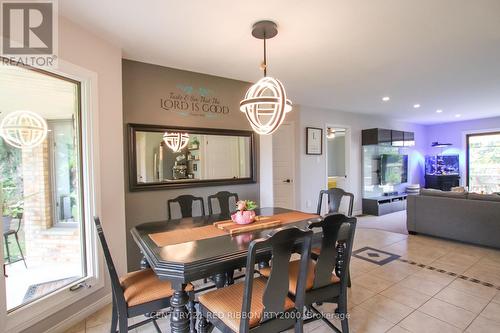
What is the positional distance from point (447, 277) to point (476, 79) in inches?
Answer: 116

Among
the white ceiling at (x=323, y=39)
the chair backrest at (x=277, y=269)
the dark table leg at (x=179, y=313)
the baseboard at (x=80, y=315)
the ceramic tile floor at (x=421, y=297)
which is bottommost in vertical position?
the ceramic tile floor at (x=421, y=297)

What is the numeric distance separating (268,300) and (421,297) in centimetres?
198

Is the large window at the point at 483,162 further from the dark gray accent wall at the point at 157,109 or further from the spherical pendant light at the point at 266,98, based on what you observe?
the spherical pendant light at the point at 266,98

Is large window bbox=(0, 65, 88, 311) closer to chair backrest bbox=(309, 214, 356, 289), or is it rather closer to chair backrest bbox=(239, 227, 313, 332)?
chair backrest bbox=(239, 227, 313, 332)

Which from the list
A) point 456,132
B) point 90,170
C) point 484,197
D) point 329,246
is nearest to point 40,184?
point 90,170

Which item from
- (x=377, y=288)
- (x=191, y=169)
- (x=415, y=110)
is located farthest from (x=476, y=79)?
(x=191, y=169)

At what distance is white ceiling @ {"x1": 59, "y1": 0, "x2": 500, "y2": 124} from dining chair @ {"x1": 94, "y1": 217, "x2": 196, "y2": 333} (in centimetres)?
171

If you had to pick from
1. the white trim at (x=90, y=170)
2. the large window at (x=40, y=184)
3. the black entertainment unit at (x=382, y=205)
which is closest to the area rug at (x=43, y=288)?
the large window at (x=40, y=184)

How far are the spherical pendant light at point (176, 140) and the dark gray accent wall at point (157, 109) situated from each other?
5.7 inches

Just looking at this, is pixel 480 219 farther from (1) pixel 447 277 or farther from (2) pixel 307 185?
(2) pixel 307 185

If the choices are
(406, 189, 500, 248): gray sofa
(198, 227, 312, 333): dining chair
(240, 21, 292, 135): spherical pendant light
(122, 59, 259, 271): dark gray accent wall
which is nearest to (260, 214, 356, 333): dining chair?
(198, 227, 312, 333): dining chair

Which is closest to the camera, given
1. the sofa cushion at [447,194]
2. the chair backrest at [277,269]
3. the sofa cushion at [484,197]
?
the chair backrest at [277,269]

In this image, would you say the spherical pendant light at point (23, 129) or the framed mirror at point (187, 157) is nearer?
the spherical pendant light at point (23, 129)

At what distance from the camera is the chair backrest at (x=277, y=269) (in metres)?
1.29
